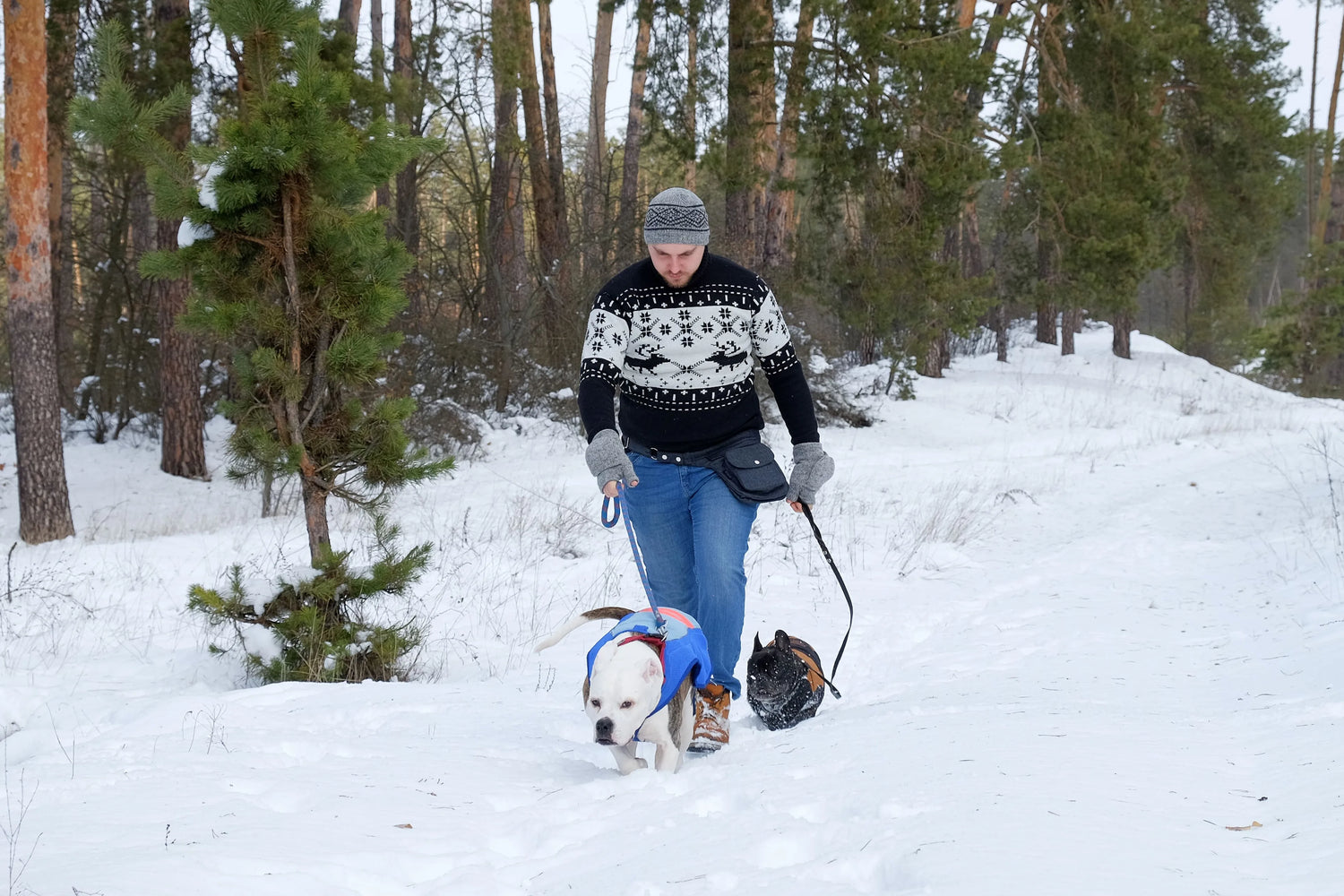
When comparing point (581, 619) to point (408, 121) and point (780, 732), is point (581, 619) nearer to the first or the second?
point (780, 732)

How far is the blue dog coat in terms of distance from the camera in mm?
3330

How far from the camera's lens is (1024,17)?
14.5m

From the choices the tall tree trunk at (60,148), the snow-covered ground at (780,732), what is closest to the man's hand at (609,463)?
the snow-covered ground at (780,732)

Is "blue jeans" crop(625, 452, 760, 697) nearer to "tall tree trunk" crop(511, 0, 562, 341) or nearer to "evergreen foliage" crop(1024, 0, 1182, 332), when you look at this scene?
"tall tree trunk" crop(511, 0, 562, 341)

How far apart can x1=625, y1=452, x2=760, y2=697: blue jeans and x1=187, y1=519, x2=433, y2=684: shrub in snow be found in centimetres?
128

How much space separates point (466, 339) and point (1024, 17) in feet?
29.3

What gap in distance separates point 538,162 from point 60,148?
6519 mm

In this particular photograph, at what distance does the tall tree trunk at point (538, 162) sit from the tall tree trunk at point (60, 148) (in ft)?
17.5

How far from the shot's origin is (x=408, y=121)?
13.7 metres

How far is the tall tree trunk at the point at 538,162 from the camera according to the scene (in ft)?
47.4

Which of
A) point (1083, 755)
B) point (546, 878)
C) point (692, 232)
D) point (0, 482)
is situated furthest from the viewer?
point (0, 482)

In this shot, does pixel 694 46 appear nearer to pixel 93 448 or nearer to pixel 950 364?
pixel 93 448

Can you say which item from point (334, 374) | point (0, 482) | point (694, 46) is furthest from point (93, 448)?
point (334, 374)

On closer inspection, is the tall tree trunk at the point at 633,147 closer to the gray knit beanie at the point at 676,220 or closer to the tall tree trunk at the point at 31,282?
the tall tree trunk at the point at 31,282
